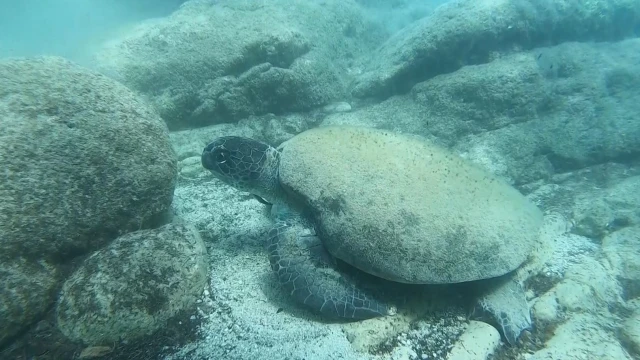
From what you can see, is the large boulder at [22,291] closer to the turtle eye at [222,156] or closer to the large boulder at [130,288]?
the large boulder at [130,288]

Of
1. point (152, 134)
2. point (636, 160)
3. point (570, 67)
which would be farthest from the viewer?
point (570, 67)

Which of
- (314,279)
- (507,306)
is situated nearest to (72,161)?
(314,279)

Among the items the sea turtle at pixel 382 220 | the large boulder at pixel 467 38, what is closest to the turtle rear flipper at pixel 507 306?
the sea turtle at pixel 382 220

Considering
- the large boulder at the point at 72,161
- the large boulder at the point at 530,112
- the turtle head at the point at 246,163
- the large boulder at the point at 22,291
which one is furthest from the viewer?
the large boulder at the point at 530,112

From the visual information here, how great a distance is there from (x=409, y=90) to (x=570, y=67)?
11.7 feet

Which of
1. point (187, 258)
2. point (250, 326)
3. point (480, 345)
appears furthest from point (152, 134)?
point (480, 345)

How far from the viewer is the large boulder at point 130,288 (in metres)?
2.34

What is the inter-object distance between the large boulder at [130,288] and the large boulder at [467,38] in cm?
591

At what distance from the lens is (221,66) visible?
21.1 ft

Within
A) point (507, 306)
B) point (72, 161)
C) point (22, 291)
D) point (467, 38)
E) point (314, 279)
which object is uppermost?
point (467, 38)

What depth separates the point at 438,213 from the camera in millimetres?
3010

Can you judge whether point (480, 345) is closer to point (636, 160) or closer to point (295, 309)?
point (295, 309)

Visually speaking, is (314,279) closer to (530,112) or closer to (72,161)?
(72,161)

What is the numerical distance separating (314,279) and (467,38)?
651 centimetres
